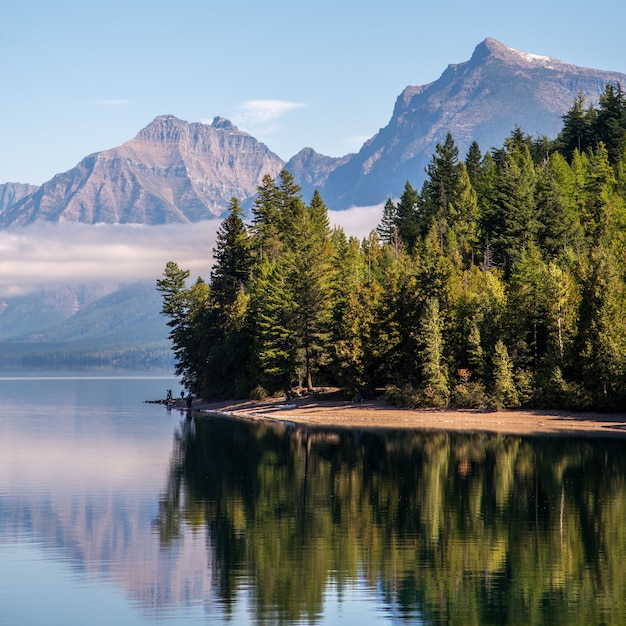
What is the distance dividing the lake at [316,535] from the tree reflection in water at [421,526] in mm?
111

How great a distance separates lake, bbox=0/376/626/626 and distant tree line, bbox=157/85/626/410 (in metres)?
24.5

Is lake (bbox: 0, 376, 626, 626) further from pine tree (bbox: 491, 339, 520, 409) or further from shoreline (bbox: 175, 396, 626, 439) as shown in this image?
pine tree (bbox: 491, 339, 520, 409)

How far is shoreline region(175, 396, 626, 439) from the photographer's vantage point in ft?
299

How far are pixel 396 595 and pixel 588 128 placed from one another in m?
165

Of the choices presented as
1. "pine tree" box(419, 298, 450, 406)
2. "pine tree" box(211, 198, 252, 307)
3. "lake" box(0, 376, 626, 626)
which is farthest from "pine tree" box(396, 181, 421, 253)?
"lake" box(0, 376, 626, 626)

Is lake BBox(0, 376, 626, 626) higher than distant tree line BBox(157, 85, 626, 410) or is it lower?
lower

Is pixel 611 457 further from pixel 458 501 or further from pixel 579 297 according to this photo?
pixel 579 297

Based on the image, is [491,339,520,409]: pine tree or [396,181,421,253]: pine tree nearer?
[491,339,520,409]: pine tree

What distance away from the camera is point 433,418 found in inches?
4058

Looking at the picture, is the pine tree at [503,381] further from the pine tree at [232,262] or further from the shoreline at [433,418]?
the pine tree at [232,262]

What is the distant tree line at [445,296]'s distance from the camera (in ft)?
331

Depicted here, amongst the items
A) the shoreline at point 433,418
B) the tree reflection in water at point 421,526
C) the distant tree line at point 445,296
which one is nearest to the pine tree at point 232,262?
the distant tree line at point 445,296

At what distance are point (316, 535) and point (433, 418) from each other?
63.5m

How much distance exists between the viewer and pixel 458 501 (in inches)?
1967
